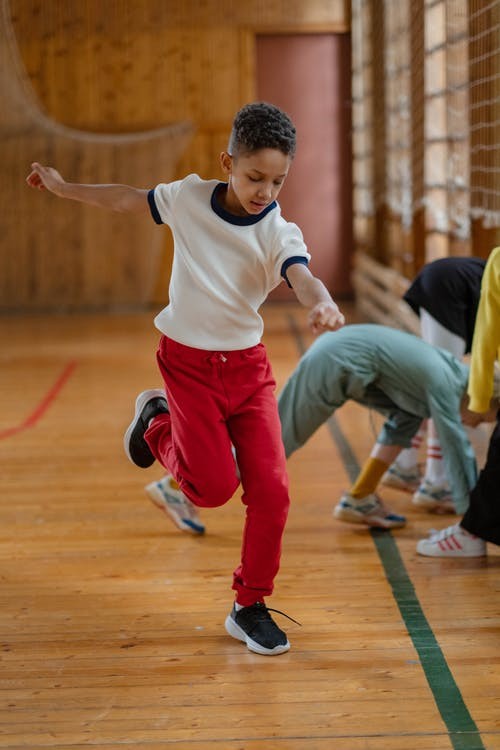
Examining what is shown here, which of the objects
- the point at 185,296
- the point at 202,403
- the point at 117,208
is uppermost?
the point at 117,208

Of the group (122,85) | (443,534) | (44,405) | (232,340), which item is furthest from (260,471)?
(122,85)

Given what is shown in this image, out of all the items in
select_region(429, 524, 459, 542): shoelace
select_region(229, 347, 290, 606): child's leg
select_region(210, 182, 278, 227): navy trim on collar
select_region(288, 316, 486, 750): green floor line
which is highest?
select_region(210, 182, 278, 227): navy trim on collar

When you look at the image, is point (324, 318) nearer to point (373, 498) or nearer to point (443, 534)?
point (443, 534)

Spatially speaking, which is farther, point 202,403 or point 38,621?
point 38,621

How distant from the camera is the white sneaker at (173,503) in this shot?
348 cm

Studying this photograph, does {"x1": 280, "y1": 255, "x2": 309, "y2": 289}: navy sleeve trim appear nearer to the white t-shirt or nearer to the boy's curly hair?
the white t-shirt

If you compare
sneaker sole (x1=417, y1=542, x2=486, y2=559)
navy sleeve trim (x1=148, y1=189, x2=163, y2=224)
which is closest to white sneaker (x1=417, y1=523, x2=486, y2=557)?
sneaker sole (x1=417, y1=542, x2=486, y2=559)

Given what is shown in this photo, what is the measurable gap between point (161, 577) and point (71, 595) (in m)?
0.26

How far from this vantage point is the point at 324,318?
2.03 m

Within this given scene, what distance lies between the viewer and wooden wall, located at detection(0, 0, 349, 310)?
33.3 feet

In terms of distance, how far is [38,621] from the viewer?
108 inches

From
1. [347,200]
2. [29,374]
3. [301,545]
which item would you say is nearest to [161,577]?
[301,545]

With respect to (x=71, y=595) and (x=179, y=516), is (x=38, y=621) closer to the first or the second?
(x=71, y=595)

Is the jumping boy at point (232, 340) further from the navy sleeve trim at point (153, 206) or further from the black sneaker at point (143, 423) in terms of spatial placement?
the black sneaker at point (143, 423)
